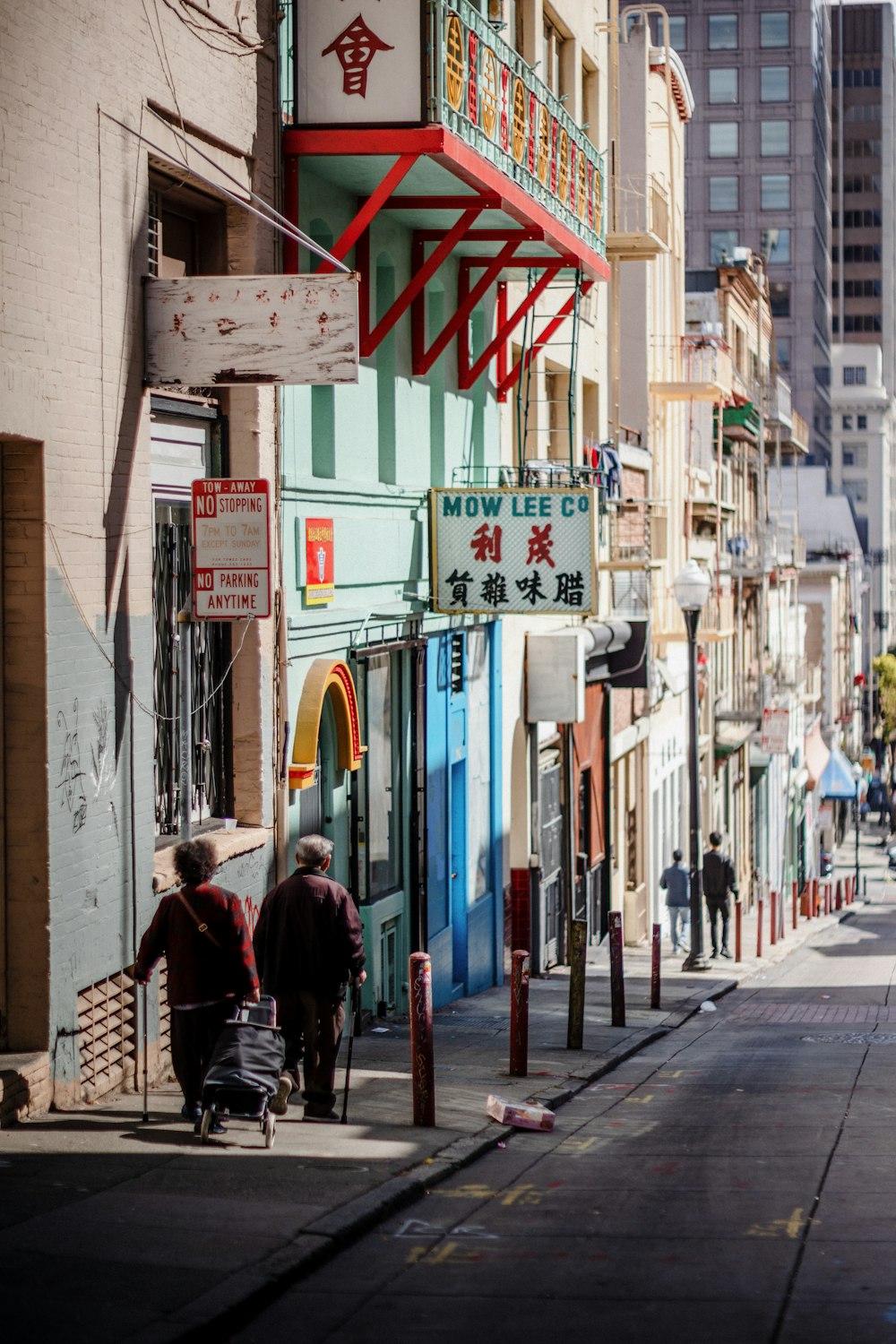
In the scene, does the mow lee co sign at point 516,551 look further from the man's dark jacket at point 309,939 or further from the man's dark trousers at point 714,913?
the man's dark trousers at point 714,913

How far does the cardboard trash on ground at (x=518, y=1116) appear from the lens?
1135cm

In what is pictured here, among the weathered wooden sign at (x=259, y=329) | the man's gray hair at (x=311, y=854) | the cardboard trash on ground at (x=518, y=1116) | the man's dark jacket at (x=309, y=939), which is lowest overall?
the cardboard trash on ground at (x=518, y=1116)

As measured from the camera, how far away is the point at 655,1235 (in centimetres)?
852

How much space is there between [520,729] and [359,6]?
1072cm

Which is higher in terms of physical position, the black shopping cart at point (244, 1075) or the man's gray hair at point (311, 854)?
the man's gray hair at point (311, 854)

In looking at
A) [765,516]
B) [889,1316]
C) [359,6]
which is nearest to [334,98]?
[359,6]

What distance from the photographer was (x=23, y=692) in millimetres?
9789

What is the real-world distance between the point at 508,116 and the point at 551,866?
1134cm

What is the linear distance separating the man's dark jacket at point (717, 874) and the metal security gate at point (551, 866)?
9.11 ft

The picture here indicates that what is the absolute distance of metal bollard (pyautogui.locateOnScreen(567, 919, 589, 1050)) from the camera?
A: 49.0 ft

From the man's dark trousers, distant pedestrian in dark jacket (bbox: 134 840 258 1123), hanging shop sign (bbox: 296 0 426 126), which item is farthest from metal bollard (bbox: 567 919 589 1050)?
the man's dark trousers

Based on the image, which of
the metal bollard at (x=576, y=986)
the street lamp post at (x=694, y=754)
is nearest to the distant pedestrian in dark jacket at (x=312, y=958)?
the metal bollard at (x=576, y=986)

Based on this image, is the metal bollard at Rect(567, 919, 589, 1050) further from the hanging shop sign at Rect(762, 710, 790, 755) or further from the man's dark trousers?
the hanging shop sign at Rect(762, 710, 790, 755)

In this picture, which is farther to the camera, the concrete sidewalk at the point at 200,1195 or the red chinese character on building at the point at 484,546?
the red chinese character on building at the point at 484,546
